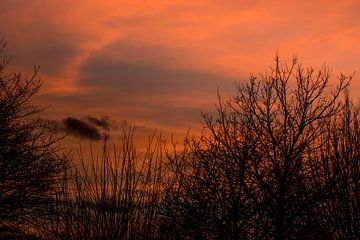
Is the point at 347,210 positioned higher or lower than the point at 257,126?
lower

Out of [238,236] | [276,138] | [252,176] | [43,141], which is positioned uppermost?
[43,141]

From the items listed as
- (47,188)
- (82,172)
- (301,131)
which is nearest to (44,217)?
(47,188)

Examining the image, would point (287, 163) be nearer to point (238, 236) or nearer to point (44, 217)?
point (238, 236)

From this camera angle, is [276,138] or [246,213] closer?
[246,213]

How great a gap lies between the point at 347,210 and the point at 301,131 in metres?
3.35

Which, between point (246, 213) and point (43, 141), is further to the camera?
point (43, 141)

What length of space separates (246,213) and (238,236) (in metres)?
0.95

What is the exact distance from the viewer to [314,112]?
22.1 m

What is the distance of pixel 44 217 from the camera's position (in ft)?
90.8

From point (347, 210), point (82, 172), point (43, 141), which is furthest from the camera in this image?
point (43, 141)

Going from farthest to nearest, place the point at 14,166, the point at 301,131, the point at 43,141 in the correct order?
the point at 43,141
the point at 14,166
the point at 301,131

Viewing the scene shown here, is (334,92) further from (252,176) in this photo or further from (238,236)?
(238,236)

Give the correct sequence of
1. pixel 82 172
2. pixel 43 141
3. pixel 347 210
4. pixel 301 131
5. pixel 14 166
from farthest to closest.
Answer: pixel 43 141
pixel 14 166
pixel 301 131
pixel 347 210
pixel 82 172

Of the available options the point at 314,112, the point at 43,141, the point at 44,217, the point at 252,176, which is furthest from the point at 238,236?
the point at 43,141
